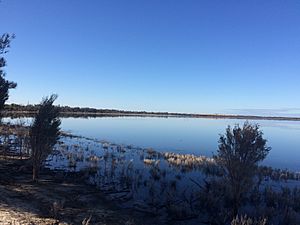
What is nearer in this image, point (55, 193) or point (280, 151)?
point (55, 193)

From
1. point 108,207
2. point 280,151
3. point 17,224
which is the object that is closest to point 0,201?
point 17,224

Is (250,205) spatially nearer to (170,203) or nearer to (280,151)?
(170,203)

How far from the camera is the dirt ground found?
1187 cm

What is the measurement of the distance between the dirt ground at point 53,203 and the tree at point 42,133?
122cm

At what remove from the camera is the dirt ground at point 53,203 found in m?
11.9

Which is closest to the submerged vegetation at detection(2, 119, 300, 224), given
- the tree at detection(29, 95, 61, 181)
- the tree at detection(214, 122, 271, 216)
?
the tree at detection(214, 122, 271, 216)

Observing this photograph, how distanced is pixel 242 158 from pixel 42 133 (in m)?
10.7

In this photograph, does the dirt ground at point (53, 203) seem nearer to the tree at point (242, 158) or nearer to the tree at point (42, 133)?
the tree at point (42, 133)

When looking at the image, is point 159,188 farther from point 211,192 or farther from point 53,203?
point 53,203

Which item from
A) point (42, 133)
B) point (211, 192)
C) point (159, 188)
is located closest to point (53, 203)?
point (42, 133)

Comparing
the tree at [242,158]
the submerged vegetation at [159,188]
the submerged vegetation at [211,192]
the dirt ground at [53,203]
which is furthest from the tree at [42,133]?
the tree at [242,158]

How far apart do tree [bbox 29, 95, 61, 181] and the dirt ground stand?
1.22 m

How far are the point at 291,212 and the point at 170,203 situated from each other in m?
5.37

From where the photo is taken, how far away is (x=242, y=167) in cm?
1574
